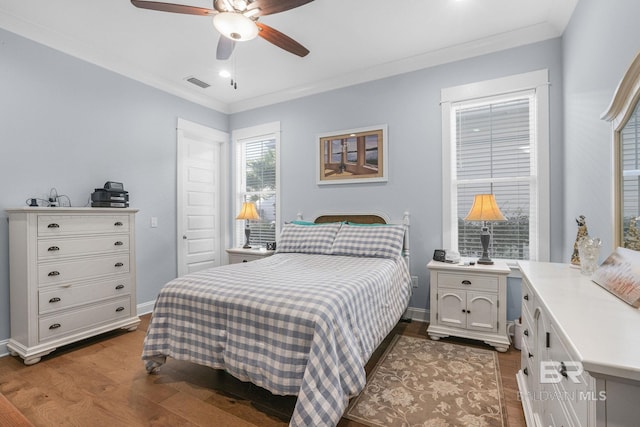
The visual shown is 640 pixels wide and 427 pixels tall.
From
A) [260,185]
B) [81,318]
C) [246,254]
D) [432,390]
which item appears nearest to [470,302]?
[432,390]

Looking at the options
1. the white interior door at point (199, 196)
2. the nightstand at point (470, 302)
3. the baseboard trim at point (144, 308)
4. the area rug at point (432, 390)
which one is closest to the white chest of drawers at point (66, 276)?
the baseboard trim at point (144, 308)

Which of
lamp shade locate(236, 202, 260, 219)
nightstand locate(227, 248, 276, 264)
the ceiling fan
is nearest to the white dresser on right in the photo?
the ceiling fan

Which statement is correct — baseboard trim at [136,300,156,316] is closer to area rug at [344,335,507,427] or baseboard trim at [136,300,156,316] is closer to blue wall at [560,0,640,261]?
area rug at [344,335,507,427]

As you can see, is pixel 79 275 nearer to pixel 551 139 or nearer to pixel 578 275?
pixel 578 275

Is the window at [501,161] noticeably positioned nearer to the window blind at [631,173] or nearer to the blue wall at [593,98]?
the blue wall at [593,98]

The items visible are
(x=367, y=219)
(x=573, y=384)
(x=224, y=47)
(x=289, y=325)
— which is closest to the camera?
(x=573, y=384)

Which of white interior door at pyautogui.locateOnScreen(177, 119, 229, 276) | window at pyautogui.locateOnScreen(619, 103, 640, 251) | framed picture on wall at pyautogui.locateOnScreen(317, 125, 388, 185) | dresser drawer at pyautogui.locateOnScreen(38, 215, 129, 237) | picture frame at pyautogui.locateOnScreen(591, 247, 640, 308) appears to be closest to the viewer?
picture frame at pyautogui.locateOnScreen(591, 247, 640, 308)

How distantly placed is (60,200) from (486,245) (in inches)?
158

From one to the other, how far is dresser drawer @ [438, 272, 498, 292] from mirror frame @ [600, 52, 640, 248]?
1.20 m

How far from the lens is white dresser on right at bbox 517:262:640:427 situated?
0.70m

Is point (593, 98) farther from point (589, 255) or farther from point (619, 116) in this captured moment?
point (589, 255)

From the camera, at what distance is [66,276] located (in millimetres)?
2643

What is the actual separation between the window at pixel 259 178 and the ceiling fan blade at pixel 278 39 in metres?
1.85

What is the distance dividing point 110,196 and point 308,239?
2.03 meters
